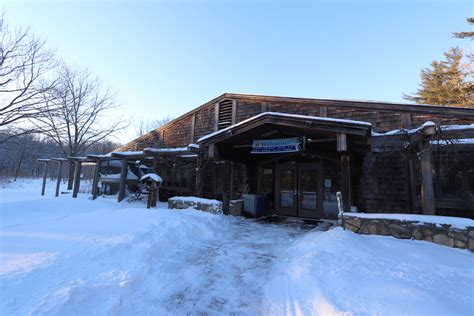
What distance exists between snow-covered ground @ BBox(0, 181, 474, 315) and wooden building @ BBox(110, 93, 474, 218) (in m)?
2.24

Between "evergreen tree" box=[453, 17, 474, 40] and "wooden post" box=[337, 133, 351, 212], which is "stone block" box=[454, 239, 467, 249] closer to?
"wooden post" box=[337, 133, 351, 212]

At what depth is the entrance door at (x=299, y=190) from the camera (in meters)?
8.70

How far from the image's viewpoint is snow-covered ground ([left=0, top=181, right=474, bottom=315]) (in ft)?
7.87

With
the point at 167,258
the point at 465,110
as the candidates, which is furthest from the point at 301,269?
the point at 465,110

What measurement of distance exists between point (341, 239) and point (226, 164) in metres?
4.61

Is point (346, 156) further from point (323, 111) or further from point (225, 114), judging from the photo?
point (225, 114)

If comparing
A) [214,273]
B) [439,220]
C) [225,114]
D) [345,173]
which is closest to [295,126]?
[345,173]

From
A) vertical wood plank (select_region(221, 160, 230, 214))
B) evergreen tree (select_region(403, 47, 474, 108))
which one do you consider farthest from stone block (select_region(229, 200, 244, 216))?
evergreen tree (select_region(403, 47, 474, 108))

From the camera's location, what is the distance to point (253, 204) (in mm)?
8367

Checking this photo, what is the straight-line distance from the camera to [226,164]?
26.8ft

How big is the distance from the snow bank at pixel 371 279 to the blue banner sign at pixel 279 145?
117 inches

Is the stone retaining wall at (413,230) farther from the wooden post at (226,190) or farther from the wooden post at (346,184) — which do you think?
the wooden post at (226,190)

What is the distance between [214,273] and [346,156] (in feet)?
14.9

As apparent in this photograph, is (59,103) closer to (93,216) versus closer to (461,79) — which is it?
(93,216)
